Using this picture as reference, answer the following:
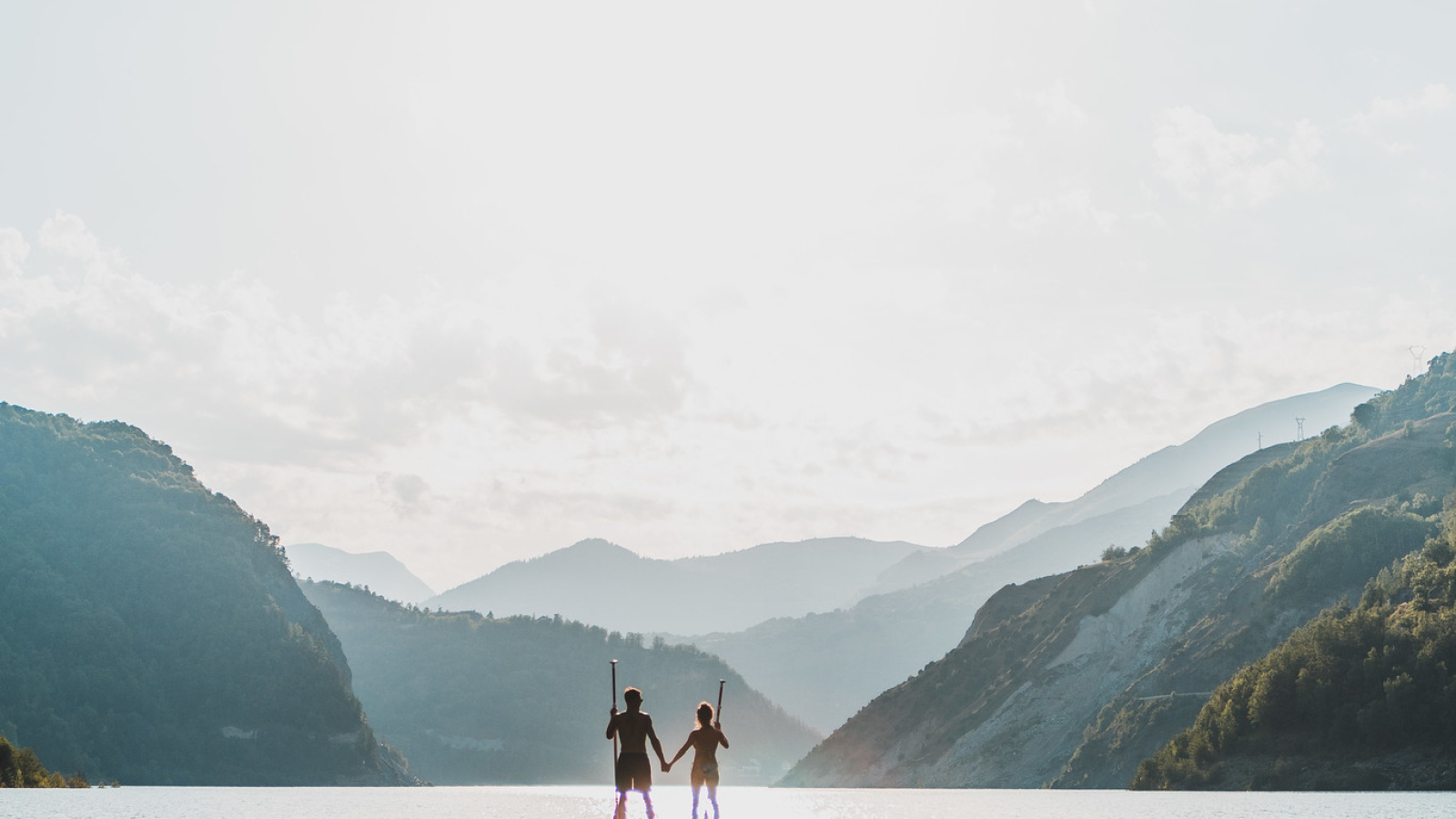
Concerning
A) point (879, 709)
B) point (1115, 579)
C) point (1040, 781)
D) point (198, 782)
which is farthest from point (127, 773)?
point (1115, 579)

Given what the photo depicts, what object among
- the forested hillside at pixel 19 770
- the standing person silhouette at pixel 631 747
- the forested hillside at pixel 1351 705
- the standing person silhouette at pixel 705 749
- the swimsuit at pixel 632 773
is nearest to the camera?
the standing person silhouette at pixel 631 747

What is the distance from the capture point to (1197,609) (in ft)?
479

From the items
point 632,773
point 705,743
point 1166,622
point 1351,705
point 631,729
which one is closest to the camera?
point 631,729

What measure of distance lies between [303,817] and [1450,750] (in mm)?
75370

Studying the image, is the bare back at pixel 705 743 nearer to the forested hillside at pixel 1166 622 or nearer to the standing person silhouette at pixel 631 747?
the standing person silhouette at pixel 631 747

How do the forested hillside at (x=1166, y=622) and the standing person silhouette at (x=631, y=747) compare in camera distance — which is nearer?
the standing person silhouette at (x=631, y=747)

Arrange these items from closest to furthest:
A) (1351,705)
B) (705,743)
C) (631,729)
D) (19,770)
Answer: (631,729), (705,743), (19,770), (1351,705)

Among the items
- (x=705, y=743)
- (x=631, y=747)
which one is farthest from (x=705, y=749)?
(x=631, y=747)

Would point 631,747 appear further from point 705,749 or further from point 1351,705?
point 1351,705

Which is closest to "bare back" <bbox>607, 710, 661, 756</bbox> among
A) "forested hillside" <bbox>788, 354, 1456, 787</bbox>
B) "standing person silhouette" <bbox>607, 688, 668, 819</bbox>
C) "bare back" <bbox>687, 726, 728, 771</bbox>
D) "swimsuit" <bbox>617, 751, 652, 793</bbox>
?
"standing person silhouette" <bbox>607, 688, 668, 819</bbox>

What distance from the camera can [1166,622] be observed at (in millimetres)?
148875

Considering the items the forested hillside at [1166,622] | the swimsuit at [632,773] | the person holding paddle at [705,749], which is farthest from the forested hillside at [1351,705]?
A: the swimsuit at [632,773]

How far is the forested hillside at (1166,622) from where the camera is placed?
12712 centimetres

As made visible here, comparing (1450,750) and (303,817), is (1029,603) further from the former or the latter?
(303,817)
